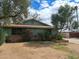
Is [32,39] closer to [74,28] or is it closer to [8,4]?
[8,4]

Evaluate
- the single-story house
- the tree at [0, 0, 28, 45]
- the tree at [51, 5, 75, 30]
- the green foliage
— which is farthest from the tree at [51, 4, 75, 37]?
the green foliage

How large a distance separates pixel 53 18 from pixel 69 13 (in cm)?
315

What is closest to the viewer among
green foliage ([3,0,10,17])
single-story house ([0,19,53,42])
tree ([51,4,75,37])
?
green foliage ([3,0,10,17])

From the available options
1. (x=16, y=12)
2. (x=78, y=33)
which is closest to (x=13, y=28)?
(x=16, y=12)

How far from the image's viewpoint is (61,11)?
3409 centimetres

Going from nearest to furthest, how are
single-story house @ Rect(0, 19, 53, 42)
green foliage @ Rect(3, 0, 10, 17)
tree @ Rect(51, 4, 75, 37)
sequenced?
green foliage @ Rect(3, 0, 10, 17), single-story house @ Rect(0, 19, 53, 42), tree @ Rect(51, 4, 75, 37)

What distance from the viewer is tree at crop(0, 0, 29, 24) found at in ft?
62.6

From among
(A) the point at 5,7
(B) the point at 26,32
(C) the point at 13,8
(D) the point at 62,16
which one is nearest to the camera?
(A) the point at 5,7

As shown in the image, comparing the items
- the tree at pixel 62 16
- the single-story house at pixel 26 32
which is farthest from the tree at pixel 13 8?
the tree at pixel 62 16

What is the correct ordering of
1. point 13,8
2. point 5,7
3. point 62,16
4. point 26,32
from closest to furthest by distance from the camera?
point 5,7
point 13,8
point 26,32
point 62,16

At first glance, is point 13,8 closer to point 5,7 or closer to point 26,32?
point 5,7

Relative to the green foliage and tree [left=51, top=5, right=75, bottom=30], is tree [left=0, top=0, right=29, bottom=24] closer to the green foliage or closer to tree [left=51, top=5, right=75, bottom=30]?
the green foliage

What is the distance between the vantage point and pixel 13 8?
1967 cm

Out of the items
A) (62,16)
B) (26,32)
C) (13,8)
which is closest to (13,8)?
(13,8)
